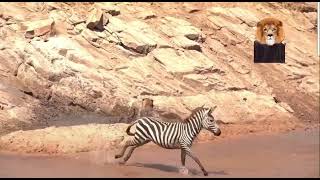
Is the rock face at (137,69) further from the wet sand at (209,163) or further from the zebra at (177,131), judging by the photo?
the zebra at (177,131)

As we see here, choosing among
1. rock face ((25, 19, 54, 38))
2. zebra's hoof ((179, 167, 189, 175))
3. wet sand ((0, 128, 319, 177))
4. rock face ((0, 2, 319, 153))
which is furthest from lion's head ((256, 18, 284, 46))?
zebra's hoof ((179, 167, 189, 175))

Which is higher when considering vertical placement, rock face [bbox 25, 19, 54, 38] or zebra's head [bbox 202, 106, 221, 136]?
zebra's head [bbox 202, 106, 221, 136]

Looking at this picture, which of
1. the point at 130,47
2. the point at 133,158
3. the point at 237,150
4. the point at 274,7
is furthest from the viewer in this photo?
the point at 274,7

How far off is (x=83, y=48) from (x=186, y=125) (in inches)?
320

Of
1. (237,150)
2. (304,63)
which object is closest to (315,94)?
(304,63)

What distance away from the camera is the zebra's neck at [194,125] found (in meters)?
10.9

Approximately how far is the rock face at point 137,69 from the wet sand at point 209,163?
1529 mm

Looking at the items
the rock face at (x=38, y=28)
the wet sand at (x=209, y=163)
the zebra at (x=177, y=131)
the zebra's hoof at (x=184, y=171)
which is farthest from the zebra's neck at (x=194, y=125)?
the rock face at (x=38, y=28)

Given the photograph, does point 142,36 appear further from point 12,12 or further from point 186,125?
point 186,125

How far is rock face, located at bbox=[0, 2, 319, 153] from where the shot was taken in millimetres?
16203

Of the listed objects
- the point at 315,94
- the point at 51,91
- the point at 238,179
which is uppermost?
the point at 238,179

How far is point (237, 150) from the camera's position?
46.4 ft

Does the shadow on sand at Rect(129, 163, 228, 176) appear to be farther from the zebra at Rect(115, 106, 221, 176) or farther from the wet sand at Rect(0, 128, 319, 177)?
the zebra at Rect(115, 106, 221, 176)

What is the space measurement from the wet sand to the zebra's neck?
2.57 feet
